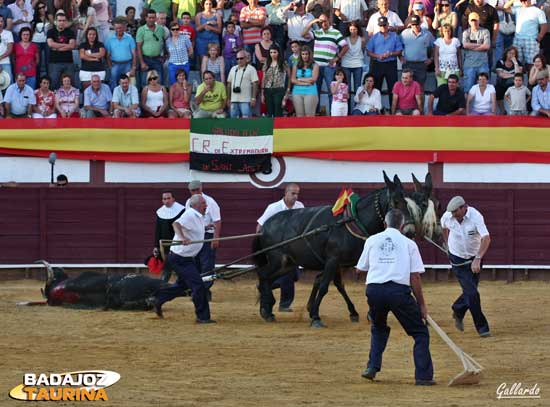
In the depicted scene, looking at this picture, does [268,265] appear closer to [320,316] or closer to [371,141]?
[320,316]

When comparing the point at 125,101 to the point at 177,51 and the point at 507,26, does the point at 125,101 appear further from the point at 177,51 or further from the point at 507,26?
the point at 507,26

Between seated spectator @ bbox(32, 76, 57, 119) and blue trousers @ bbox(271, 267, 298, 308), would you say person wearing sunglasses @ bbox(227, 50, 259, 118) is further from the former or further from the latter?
blue trousers @ bbox(271, 267, 298, 308)

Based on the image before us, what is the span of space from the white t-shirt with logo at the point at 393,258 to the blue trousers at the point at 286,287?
5793mm

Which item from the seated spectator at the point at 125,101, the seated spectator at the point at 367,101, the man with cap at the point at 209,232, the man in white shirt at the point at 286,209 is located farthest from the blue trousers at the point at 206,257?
the seated spectator at the point at 367,101

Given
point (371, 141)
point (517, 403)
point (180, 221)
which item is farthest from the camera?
point (371, 141)

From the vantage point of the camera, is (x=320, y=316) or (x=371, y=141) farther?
(x=371, y=141)

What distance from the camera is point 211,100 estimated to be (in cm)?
2225

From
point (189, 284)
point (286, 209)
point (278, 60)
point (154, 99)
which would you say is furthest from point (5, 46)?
point (189, 284)

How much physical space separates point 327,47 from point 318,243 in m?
6.58

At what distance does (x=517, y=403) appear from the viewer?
10.9m

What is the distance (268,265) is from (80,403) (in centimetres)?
610

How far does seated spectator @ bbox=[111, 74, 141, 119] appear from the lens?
22.3 meters

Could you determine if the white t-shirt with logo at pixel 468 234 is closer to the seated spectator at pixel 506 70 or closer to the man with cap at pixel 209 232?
the man with cap at pixel 209 232

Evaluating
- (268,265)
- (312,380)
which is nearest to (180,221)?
(268,265)
